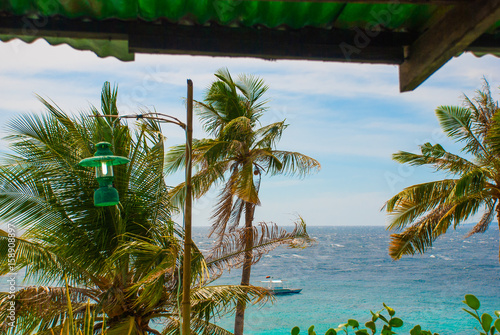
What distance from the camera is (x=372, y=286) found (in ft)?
171

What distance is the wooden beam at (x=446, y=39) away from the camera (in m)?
1.20

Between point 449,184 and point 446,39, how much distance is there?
9.10 metres

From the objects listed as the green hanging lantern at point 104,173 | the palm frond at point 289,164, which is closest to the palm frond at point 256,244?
the palm frond at point 289,164

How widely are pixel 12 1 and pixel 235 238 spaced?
23.5 ft

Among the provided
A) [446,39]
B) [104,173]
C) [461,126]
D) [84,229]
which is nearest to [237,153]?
[84,229]

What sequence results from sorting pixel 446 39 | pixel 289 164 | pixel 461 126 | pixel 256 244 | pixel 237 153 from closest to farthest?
pixel 446 39 → pixel 256 244 → pixel 461 126 → pixel 237 153 → pixel 289 164

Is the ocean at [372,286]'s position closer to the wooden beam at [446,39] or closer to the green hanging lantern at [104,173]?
the green hanging lantern at [104,173]

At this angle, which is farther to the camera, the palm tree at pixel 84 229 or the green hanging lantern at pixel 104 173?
the palm tree at pixel 84 229

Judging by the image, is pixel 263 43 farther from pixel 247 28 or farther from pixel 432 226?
pixel 432 226

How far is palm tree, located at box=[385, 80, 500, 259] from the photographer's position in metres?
9.51

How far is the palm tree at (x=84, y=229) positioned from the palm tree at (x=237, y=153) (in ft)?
9.66

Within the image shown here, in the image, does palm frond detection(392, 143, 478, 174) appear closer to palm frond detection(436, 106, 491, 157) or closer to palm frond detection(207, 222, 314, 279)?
palm frond detection(436, 106, 491, 157)

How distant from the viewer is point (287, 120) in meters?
11.2

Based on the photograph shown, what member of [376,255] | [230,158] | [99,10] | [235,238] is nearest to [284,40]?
[99,10]
